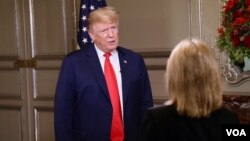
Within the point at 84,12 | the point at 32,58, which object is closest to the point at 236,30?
the point at 84,12

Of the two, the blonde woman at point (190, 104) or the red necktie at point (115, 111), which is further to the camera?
the red necktie at point (115, 111)

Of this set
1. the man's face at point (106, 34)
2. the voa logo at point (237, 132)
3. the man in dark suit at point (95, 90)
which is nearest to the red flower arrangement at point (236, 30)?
the man in dark suit at point (95, 90)

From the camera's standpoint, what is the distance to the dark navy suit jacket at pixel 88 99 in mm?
2604

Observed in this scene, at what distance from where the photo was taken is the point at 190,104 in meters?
1.69

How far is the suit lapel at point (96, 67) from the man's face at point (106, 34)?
0.07 meters

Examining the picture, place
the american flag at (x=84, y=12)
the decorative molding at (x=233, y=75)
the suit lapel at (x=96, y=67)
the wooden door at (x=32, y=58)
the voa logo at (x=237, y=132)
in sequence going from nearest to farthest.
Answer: the voa logo at (x=237, y=132) < the suit lapel at (x=96, y=67) < the decorative molding at (x=233, y=75) < the american flag at (x=84, y=12) < the wooden door at (x=32, y=58)

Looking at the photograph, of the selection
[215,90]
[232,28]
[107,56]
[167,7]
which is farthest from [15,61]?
[215,90]

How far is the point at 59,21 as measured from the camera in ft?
15.0

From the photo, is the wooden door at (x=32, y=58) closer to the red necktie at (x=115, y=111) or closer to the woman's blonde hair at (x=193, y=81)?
the red necktie at (x=115, y=111)

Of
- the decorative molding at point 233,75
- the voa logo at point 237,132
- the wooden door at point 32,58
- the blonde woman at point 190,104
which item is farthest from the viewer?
the wooden door at point 32,58

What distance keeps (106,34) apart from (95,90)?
1.04 feet

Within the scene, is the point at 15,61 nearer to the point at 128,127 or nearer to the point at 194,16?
the point at 194,16

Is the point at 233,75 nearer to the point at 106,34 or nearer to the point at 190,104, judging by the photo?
the point at 106,34

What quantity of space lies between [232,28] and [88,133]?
1008mm
